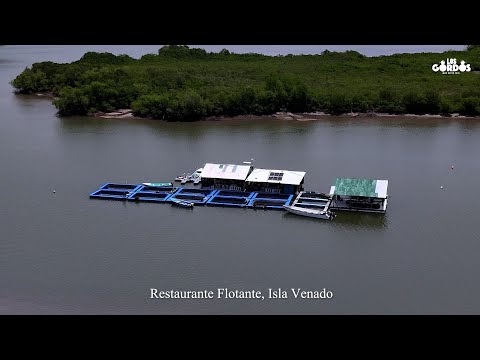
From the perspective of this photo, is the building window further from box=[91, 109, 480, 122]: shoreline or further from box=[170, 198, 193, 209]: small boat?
box=[91, 109, 480, 122]: shoreline

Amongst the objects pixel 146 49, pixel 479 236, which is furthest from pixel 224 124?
pixel 146 49

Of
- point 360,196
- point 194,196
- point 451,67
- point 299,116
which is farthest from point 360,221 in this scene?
point 451,67

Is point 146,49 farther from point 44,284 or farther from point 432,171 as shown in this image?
point 44,284

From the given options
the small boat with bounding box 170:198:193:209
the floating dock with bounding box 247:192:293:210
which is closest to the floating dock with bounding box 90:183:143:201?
the small boat with bounding box 170:198:193:209

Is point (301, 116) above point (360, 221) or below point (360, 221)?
above

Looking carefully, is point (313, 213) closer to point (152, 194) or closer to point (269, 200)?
point (269, 200)

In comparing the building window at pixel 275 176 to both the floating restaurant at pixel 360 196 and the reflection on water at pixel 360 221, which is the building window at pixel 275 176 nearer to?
the floating restaurant at pixel 360 196

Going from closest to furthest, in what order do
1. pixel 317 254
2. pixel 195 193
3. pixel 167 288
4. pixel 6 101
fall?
pixel 167 288, pixel 317 254, pixel 195 193, pixel 6 101
